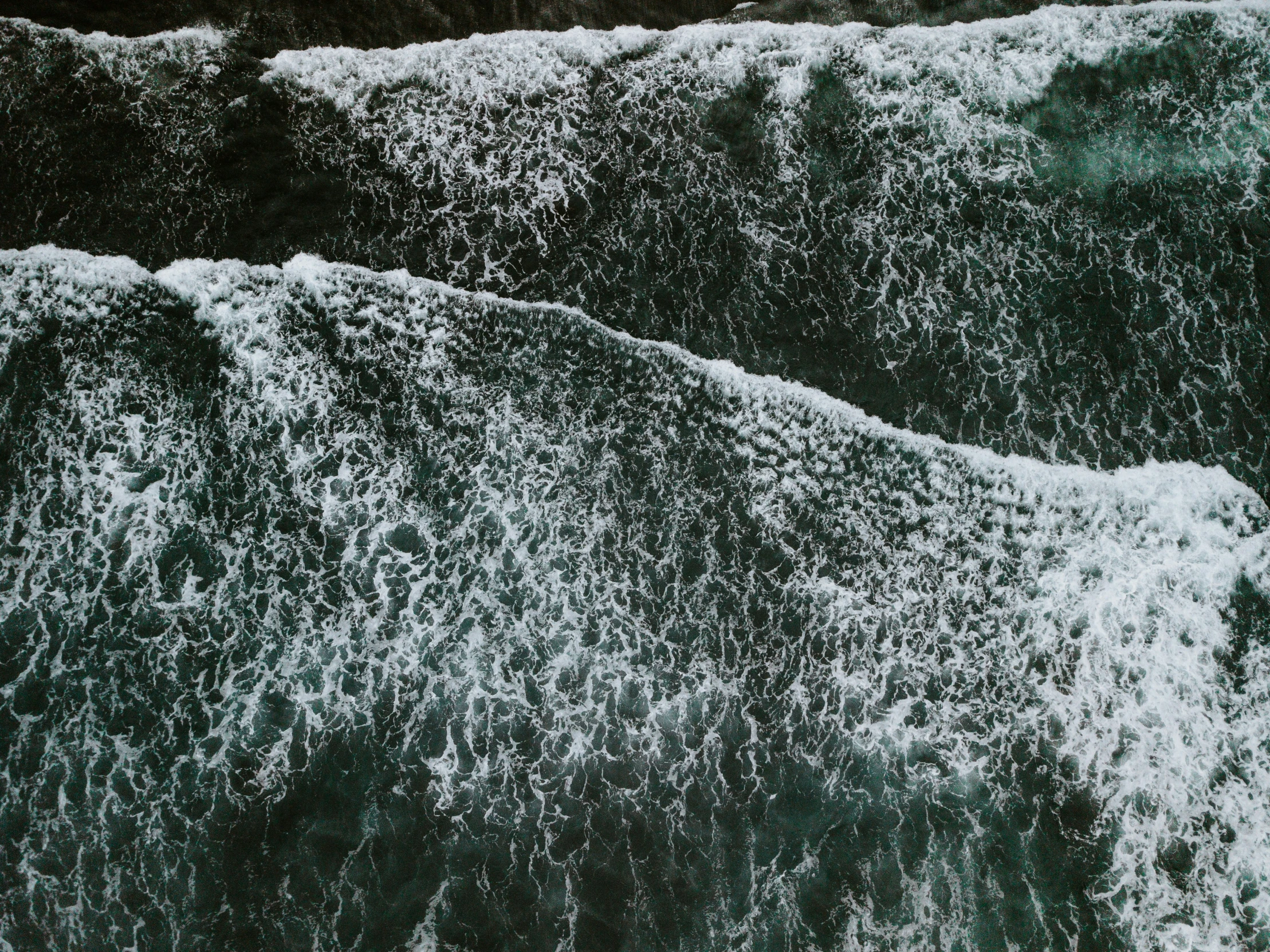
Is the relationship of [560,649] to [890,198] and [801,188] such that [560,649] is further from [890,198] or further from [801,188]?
[890,198]

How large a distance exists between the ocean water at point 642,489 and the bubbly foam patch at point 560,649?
0.03m

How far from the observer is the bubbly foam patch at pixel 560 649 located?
4.89m

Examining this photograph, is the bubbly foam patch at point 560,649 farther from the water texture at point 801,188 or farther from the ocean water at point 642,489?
the water texture at point 801,188

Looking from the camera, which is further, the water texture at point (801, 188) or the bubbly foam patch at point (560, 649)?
the water texture at point (801, 188)

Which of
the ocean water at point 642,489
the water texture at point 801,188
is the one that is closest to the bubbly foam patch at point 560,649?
the ocean water at point 642,489

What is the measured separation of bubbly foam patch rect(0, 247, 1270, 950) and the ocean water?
0.03m

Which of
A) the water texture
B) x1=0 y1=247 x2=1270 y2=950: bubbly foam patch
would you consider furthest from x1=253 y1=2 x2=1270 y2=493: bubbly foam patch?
x1=0 y1=247 x2=1270 y2=950: bubbly foam patch

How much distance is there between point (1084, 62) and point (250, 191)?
6302mm

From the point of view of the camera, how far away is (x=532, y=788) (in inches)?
199

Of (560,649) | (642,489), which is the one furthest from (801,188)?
(560,649)

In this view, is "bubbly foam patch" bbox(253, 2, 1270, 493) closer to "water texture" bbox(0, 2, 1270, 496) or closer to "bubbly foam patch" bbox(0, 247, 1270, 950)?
"water texture" bbox(0, 2, 1270, 496)

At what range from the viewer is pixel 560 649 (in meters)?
5.32

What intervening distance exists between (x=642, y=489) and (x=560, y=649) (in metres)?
1.17

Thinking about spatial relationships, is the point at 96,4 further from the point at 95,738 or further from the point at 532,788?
the point at 532,788
